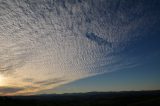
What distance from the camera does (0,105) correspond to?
122 ft

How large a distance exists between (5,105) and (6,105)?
0.25m

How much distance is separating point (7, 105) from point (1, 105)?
5.34 ft

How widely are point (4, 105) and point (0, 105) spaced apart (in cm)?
119

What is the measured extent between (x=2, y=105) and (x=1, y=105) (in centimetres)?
24

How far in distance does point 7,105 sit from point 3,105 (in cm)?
100

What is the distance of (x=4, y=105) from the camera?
3812 cm

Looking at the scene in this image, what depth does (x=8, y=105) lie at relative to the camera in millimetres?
38656

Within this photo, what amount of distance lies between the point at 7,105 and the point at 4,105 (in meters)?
0.75

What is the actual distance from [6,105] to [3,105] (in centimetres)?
75

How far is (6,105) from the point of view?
126 feet

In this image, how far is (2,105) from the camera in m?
37.4

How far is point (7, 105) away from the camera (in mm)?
38500

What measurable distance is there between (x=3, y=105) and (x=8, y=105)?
1260 millimetres

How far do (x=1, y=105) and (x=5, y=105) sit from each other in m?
1.20
